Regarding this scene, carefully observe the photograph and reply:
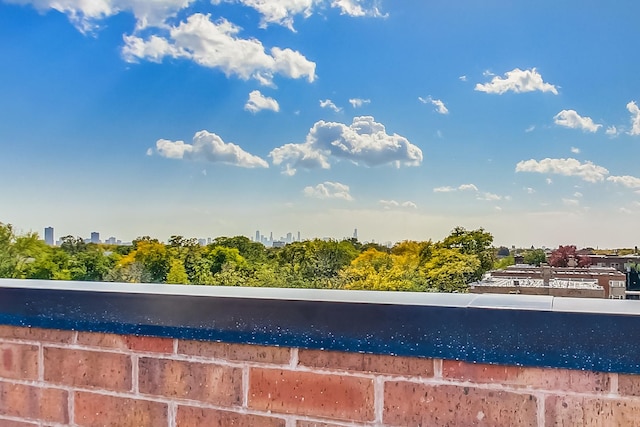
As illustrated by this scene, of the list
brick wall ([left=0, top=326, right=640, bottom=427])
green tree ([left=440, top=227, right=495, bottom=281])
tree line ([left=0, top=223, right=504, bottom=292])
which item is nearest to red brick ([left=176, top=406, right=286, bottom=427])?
brick wall ([left=0, top=326, right=640, bottom=427])

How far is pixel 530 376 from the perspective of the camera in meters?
0.43

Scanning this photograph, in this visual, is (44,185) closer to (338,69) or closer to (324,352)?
(338,69)

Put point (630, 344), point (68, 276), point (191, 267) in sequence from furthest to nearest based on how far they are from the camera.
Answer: point (191, 267), point (68, 276), point (630, 344)

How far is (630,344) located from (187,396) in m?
0.41

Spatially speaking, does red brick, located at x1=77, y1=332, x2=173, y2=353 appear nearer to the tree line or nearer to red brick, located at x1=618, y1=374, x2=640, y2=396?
red brick, located at x1=618, y1=374, x2=640, y2=396

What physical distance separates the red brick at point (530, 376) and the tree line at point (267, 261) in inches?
423

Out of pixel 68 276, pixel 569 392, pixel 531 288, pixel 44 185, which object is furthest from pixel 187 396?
pixel 44 185

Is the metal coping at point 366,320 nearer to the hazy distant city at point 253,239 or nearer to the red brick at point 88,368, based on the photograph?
the red brick at point 88,368

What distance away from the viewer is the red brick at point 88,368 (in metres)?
0.59

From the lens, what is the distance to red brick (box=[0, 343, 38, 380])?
637 millimetres

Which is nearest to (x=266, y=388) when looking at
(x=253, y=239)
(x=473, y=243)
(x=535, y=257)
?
(x=535, y=257)

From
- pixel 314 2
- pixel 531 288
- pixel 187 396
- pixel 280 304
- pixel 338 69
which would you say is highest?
pixel 314 2

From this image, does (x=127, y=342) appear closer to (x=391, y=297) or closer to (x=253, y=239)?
(x=391, y=297)

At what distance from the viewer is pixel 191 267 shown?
13039 mm
